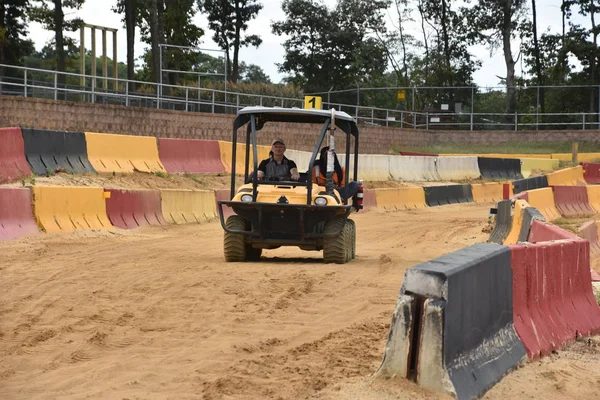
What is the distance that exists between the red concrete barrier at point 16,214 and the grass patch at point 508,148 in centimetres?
3252

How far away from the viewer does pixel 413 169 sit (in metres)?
34.3

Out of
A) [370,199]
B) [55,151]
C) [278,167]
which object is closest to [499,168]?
[370,199]

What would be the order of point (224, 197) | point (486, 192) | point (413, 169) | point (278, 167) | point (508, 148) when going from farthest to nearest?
point (508, 148)
point (413, 169)
point (486, 192)
point (224, 197)
point (278, 167)

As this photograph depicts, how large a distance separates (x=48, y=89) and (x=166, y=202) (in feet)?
30.9

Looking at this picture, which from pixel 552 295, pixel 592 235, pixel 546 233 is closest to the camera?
pixel 552 295

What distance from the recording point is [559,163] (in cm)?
4069

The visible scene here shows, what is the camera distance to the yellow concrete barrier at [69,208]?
14703 millimetres

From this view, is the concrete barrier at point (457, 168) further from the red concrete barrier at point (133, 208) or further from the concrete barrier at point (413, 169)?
the red concrete barrier at point (133, 208)

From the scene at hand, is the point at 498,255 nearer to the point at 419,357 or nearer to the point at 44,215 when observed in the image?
the point at 419,357

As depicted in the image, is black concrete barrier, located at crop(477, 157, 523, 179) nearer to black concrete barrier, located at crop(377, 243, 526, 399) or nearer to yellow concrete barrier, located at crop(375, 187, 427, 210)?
yellow concrete barrier, located at crop(375, 187, 427, 210)

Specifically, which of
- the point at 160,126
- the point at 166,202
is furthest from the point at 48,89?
the point at 166,202

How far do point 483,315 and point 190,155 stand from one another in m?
17.8

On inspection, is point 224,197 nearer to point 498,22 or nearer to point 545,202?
point 545,202

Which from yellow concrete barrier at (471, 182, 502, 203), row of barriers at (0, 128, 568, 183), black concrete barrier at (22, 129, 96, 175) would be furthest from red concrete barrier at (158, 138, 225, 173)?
yellow concrete barrier at (471, 182, 502, 203)
